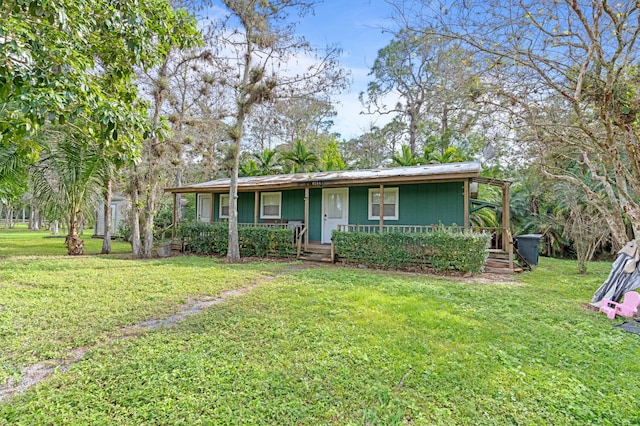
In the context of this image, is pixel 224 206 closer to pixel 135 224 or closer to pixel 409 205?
pixel 135 224

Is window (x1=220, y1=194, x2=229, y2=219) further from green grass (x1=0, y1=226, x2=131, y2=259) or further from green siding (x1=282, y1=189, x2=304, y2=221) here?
green grass (x1=0, y1=226, x2=131, y2=259)

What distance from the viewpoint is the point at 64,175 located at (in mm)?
10219

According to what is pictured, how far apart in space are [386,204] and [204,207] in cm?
874

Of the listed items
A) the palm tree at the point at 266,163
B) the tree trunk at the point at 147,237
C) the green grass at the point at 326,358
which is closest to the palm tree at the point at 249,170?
the palm tree at the point at 266,163

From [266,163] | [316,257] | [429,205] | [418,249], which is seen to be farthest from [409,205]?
[266,163]

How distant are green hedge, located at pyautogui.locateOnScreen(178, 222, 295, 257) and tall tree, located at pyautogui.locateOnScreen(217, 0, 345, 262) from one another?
880 mm

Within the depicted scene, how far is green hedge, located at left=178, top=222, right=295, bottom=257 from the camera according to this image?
1071 cm

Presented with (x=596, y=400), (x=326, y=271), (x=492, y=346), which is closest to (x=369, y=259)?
(x=326, y=271)

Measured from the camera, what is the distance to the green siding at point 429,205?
380 inches

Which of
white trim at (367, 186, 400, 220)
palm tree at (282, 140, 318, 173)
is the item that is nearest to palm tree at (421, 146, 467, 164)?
white trim at (367, 186, 400, 220)

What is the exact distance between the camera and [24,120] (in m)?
2.84

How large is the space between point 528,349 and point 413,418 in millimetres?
1948

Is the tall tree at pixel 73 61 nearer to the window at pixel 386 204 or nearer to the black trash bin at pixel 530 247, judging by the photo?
the window at pixel 386 204

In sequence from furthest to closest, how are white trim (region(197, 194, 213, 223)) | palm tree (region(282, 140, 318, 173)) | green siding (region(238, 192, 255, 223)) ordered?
palm tree (region(282, 140, 318, 173)), white trim (region(197, 194, 213, 223)), green siding (region(238, 192, 255, 223))
